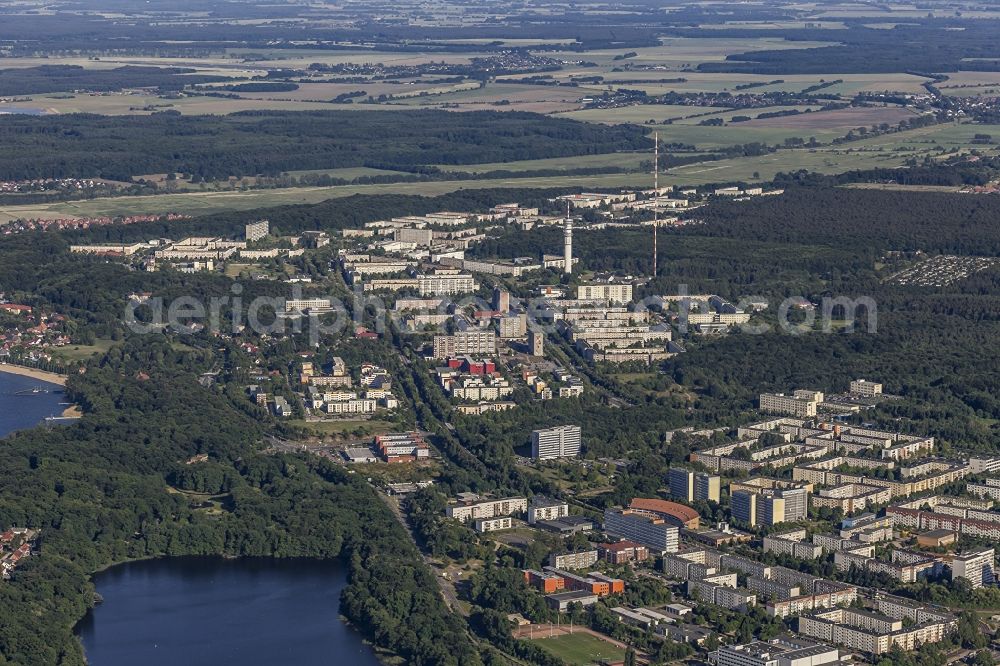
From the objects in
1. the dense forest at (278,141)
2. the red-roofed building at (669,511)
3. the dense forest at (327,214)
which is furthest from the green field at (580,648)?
the dense forest at (278,141)

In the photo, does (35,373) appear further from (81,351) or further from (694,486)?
(694,486)

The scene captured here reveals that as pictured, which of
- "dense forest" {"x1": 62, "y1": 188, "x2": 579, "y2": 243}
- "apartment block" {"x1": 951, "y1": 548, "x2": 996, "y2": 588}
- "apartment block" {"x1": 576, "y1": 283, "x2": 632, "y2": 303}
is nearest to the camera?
"apartment block" {"x1": 951, "y1": 548, "x2": 996, "y2": 588}

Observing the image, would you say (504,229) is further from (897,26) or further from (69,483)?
(897,26)

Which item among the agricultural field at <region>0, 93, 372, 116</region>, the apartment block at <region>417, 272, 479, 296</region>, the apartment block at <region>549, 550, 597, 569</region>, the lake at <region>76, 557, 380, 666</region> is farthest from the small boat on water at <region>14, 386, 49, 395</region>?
the agricultural field at <region>0, 93, 372, 116</region>

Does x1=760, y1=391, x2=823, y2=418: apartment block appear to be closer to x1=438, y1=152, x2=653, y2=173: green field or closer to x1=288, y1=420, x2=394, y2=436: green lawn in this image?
x1=288, y1=420, x2=394, y2=436: green lawn

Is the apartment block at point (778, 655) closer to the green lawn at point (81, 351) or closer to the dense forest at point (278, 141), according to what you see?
the green lawn at point (81, 351)

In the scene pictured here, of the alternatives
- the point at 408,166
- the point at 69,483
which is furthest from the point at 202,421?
the point at 408,166

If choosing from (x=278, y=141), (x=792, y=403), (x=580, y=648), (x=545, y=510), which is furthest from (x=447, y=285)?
(x=278, y=141)
